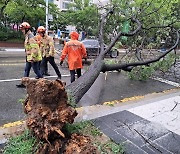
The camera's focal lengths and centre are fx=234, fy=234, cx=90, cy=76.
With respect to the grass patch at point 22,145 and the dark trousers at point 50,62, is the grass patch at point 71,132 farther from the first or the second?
the dark trousers at point 50,62

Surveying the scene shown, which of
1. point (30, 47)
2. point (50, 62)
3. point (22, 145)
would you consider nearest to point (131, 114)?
point (22, 145)

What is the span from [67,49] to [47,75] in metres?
2.44

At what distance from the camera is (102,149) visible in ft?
10.3

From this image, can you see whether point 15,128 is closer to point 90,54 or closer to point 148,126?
point 148,126

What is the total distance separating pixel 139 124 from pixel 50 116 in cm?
202

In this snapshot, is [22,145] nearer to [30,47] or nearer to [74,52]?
[74,52]

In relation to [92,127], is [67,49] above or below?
above

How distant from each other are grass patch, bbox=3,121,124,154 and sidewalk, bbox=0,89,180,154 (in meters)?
0.15

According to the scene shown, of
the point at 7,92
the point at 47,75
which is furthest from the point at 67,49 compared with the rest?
the point at 47,75

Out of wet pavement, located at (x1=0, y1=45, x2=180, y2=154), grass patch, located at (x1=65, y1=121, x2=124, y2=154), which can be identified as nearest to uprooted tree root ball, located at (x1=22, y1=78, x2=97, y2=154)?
grass patch, located at (x1=65, y1=121, x2=124, y2=154)

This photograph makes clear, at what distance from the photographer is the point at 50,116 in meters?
2.76

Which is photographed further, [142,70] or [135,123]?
[142,70]

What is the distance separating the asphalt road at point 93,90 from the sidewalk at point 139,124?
516 mm

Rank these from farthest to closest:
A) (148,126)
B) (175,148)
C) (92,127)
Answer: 1. (148,126)
2. (92,127)
3. (175,148)
